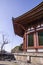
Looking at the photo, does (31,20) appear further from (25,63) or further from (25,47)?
(25,63)

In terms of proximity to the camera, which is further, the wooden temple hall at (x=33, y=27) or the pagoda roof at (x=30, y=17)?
the wooden temple hall at (x=33, y=27)

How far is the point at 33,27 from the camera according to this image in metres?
10.6

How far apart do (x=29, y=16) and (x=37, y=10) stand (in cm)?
88

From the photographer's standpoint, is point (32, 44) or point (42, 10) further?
point (32, 44)

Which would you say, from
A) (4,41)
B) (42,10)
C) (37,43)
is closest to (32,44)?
(37,43)

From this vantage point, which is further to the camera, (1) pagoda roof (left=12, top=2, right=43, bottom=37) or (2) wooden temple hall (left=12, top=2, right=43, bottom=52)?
(2) wooden temple hall (left=12, top=2, right=43, bottom=52)

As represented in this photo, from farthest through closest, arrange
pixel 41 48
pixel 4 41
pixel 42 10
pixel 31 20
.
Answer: pixel 4 41, pixel 31 20, pixel 41 48, pixel 42 10

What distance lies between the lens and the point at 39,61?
29.9 ft

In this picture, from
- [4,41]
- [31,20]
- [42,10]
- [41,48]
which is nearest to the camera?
[42,10]

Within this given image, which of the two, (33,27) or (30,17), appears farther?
(33,27)

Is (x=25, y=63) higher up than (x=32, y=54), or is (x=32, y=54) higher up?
(x=32, y=54)

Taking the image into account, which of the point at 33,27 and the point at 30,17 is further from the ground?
the point at 30,17

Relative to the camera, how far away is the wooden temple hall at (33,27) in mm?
9551

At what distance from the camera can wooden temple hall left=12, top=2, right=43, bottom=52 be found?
9.55 m
